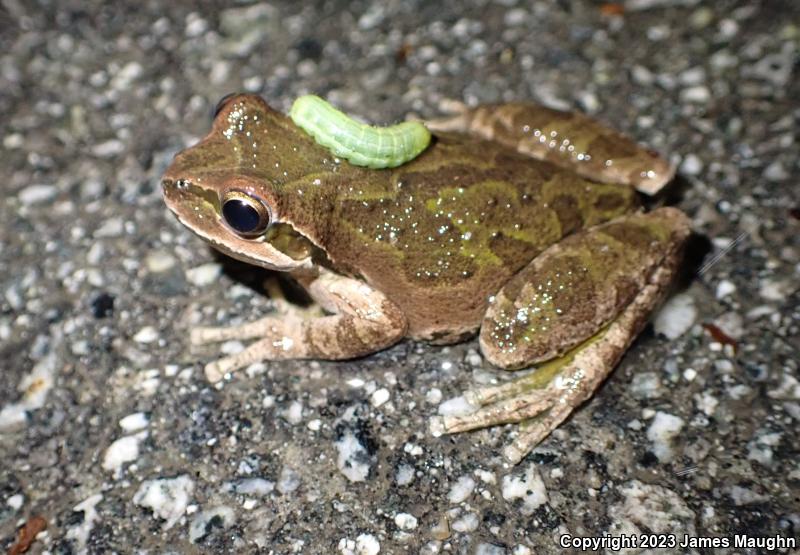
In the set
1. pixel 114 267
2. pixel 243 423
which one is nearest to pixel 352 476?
pixel 243 423

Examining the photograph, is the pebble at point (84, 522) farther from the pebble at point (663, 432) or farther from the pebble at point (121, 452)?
the pebble at point (663, 432)

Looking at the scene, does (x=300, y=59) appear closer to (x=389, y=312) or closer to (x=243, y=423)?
(x=389, y=312)

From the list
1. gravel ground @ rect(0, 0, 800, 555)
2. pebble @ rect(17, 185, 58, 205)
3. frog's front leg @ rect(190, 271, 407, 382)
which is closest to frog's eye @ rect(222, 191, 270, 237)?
frog's front leg @ rect(190, 271, 407, 382)

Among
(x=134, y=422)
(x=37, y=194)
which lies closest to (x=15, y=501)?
(x=134, y=422)

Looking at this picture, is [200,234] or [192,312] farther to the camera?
[192,312]

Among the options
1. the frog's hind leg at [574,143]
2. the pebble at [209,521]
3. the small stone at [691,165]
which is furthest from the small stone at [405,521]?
the small stone at [691,165]

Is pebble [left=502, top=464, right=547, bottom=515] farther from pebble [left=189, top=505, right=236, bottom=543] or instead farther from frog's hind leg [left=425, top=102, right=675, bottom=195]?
frog's hind leg [left=425, top=102, right=675, bottom=195]

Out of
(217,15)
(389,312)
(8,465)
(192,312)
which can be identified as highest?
(217,15)

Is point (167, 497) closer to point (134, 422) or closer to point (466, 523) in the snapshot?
point (134, 422)
